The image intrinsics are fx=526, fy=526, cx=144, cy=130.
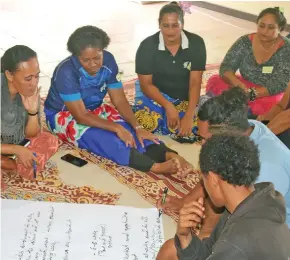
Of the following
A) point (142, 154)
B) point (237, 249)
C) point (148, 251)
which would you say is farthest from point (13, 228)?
point (237, 249)

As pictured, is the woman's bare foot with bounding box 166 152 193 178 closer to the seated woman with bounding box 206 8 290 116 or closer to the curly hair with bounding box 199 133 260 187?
the seated woman with bounding box 206 8 290 116

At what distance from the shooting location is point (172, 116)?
10.7 ft

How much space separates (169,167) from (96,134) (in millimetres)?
469

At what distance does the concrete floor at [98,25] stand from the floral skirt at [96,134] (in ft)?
3.22

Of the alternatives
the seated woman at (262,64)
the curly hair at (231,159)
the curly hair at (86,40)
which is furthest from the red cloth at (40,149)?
the curly hair at (231,159)

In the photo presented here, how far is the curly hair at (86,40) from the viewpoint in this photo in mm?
2834

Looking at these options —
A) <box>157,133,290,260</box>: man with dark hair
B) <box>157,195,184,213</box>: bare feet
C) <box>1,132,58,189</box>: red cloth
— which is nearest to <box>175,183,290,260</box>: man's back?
<box>157,133,290,260</box>: man with dark hair

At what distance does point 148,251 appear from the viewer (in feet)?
7.13

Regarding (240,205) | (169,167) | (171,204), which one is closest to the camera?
(240,205)

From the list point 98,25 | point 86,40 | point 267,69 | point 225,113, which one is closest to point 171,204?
point 225,113

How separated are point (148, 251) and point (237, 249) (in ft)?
2.96

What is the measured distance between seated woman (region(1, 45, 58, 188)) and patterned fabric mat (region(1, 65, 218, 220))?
0.08m

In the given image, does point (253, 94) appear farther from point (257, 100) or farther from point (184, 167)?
point (184, 167)

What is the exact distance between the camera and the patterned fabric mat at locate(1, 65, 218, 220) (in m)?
2.66
